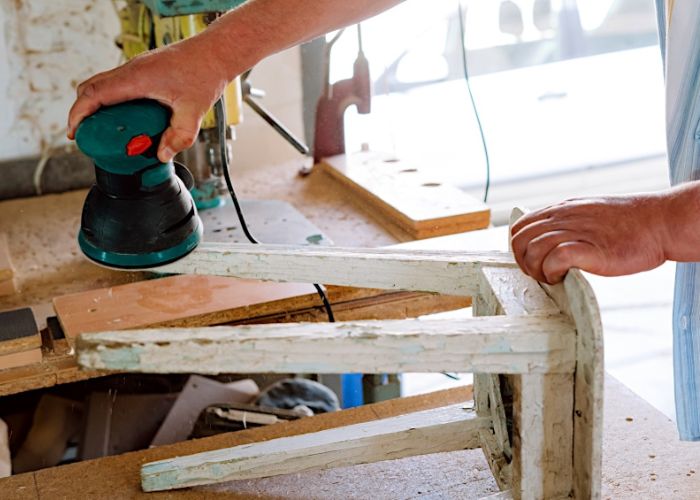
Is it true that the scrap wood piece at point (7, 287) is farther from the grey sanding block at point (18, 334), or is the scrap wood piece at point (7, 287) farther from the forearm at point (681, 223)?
the forearm at point (681, 223)

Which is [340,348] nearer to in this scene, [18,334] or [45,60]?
[18,334]

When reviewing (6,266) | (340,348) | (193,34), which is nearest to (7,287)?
(6,266)

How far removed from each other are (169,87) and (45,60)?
104 centimetres

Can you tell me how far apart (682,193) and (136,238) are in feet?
2.04

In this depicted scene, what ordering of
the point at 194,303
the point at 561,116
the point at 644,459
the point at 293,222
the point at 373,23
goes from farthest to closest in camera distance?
the point at 561,116, the point at 373,23, the point at 293,222, the point at 194,303, the point at 644,459

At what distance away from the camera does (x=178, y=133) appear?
1.06 meters

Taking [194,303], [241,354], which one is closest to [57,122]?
[194,303]

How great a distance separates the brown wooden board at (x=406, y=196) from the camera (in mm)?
1589

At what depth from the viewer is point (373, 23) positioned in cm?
270

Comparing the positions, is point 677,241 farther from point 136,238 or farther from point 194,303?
A: point 194,303

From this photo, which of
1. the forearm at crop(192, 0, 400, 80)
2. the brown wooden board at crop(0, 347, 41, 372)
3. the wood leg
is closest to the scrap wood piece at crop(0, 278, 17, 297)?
the brown wooden board at crop(0, 347, 41, 372)

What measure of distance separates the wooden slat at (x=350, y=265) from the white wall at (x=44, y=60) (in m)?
1.06

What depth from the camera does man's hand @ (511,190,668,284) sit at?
2.97ft

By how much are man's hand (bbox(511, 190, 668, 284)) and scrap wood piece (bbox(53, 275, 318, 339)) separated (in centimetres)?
54
